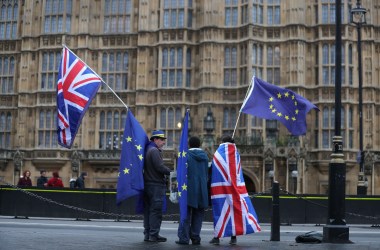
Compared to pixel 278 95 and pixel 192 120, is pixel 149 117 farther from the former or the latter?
pixel 278 95

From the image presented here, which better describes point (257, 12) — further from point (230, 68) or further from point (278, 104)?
point (278, 104)

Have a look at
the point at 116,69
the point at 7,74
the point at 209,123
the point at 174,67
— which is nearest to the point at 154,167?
the point at 209,123

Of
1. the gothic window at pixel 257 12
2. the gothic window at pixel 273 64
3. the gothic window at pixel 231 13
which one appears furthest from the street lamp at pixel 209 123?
the gothic window at pixel 257 12

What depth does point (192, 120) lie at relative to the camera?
3975cm

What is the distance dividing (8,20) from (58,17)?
174 inches

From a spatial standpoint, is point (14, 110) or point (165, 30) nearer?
point (165, 30)

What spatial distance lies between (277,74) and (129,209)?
19.0m

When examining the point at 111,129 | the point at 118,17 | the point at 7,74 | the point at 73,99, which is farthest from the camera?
the point at 7,74

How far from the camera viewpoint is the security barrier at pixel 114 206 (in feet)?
71.8

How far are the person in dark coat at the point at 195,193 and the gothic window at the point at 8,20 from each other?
34627 millimetres

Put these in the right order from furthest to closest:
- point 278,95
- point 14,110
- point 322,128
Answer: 1. point 14,110
2. point 322,128
3. point 278,95

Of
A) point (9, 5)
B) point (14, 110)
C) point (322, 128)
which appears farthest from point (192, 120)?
point (9, 5)

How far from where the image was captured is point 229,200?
40.2 ft

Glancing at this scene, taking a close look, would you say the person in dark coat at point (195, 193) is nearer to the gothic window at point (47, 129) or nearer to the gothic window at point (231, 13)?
the gothic window at point (231, 13)
